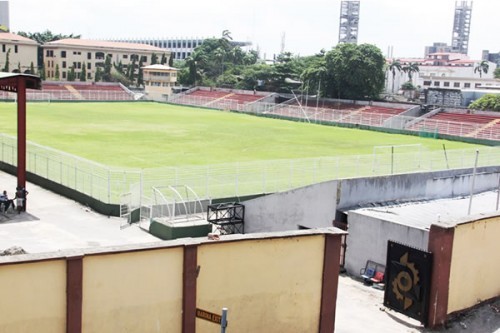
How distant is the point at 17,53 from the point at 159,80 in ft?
92.0

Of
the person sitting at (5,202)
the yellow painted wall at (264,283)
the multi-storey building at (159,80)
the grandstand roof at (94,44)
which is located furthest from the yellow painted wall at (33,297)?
the grandstand roof at (94,44)

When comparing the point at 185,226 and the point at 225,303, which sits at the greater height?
the point at 225,303

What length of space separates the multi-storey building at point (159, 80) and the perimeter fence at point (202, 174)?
6887cm

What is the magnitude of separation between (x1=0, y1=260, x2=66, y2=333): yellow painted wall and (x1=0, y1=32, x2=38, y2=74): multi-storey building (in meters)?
108

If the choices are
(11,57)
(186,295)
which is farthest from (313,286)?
(11,57)

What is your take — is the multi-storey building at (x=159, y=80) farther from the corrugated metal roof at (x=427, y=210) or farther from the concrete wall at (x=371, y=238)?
the concrete wall at (x=371, y=238)

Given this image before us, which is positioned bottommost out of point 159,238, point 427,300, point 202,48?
point 159,238

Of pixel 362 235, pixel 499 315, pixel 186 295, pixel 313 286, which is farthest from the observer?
pixel 362 235

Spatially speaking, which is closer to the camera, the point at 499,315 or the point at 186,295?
the point at 186,295

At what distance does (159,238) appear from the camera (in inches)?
892

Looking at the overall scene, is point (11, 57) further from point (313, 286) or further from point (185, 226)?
point (313, 286)

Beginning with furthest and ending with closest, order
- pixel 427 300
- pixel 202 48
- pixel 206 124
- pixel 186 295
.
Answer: pixel 202 48
pixel 206 124
pixel 427 300
pixel 186 295

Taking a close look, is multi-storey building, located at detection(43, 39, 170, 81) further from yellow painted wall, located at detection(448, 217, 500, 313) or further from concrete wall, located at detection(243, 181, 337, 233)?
yellow painted wall, located at detection(448, 217, 500, 313)

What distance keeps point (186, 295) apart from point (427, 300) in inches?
200
